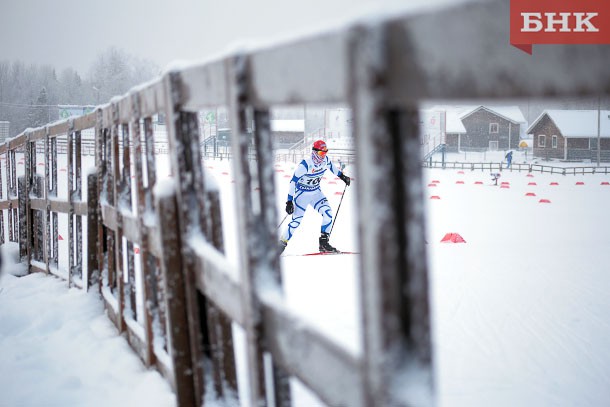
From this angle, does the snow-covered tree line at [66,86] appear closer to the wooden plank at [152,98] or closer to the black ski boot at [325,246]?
the black ski boot at [325,246]

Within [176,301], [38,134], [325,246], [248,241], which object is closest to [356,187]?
[248,241]

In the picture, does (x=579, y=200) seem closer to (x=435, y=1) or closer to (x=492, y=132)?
(x=435, y=1)

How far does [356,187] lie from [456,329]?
162 inches

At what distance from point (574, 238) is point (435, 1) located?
1095 cm

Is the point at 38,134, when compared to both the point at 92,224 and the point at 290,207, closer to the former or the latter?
the point at 92,224

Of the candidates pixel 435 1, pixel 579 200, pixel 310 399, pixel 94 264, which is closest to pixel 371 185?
pixel 435 1

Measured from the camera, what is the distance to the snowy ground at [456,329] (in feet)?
11.9

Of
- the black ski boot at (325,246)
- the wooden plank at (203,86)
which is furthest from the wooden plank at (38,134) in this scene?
the wooden plank at (203,86)

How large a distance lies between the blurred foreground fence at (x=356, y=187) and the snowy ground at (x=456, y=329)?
250mm

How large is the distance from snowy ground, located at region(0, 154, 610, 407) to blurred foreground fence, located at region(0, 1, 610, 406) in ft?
0.82

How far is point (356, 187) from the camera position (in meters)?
1.19

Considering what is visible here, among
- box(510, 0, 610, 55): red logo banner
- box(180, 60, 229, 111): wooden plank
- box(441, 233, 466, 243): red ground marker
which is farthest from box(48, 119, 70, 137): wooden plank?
box(441, 233, 466, 243): red ground marker

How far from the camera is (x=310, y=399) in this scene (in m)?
3.57

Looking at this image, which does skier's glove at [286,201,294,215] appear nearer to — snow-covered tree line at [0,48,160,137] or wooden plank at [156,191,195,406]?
wooden plank at [156,191,195,406]
